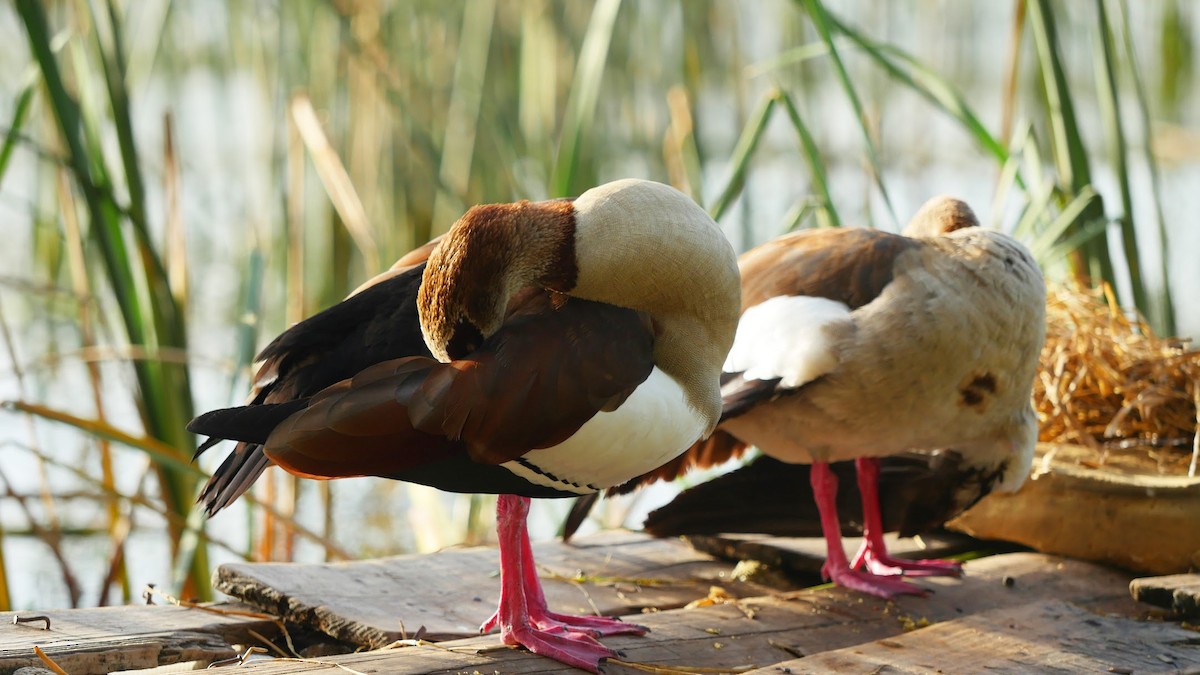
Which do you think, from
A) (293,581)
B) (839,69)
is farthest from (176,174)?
(839,69)

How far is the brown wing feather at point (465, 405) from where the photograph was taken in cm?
147

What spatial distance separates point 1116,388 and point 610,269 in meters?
1.59

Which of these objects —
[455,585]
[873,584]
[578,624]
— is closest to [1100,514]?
[873,584]

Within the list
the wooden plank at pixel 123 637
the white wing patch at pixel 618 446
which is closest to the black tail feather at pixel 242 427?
the wooden plank at pixel 123 637

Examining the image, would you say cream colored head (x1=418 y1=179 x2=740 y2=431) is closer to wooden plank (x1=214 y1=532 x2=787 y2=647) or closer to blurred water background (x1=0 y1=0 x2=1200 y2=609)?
wooden plank (x1=214 y1=532 x2=787 y2=647)

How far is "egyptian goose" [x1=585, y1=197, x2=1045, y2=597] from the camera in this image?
2240 mm

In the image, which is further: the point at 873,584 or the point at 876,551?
the point at 876,551

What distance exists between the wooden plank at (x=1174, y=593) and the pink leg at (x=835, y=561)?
39cm

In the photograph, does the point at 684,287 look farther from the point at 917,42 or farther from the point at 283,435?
the point at 917,42

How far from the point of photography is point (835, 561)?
2.37m

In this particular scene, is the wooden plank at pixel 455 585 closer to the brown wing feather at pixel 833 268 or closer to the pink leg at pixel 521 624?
the pink leg at pixel 521 624

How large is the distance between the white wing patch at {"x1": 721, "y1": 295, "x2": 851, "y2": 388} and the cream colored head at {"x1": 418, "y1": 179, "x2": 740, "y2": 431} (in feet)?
1.49

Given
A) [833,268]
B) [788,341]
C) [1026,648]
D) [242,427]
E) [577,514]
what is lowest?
[1026,648]

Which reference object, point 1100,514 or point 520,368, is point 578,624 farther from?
point 1100,514
